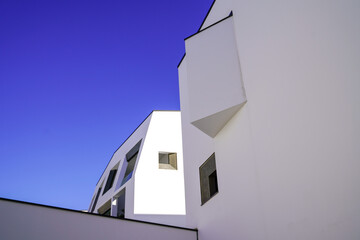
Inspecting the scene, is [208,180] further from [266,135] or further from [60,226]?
[60,226]

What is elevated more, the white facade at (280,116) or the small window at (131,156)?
the small window at (131,156)

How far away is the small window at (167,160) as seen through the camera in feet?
50.2

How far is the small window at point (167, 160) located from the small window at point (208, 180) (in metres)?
7.02

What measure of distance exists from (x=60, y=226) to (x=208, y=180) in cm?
343

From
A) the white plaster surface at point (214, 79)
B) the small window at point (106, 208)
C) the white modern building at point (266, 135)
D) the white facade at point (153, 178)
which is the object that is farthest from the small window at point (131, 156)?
the white plaster surface at point (214, 79)

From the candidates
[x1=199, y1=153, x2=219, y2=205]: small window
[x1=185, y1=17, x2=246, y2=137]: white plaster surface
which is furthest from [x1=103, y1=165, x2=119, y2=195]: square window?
[x1=185, y1=17, x2=246, y2=137]: white plaster surface

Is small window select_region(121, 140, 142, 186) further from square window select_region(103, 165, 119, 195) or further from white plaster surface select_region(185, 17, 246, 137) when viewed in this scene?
white plaster surface select_region(185, 17, 246, 137)

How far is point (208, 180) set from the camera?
8070 mm

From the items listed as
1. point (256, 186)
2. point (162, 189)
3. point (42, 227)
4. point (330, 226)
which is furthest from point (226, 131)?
point (162, 189)

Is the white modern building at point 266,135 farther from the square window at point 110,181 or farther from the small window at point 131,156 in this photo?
the square window at point 110,181

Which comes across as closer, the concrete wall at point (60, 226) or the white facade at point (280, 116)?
the white facade at point (280, 116)

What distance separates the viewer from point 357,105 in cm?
393

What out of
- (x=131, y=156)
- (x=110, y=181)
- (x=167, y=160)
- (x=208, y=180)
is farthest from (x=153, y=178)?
(x=208, y=180)

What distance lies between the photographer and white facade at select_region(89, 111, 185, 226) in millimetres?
13656
